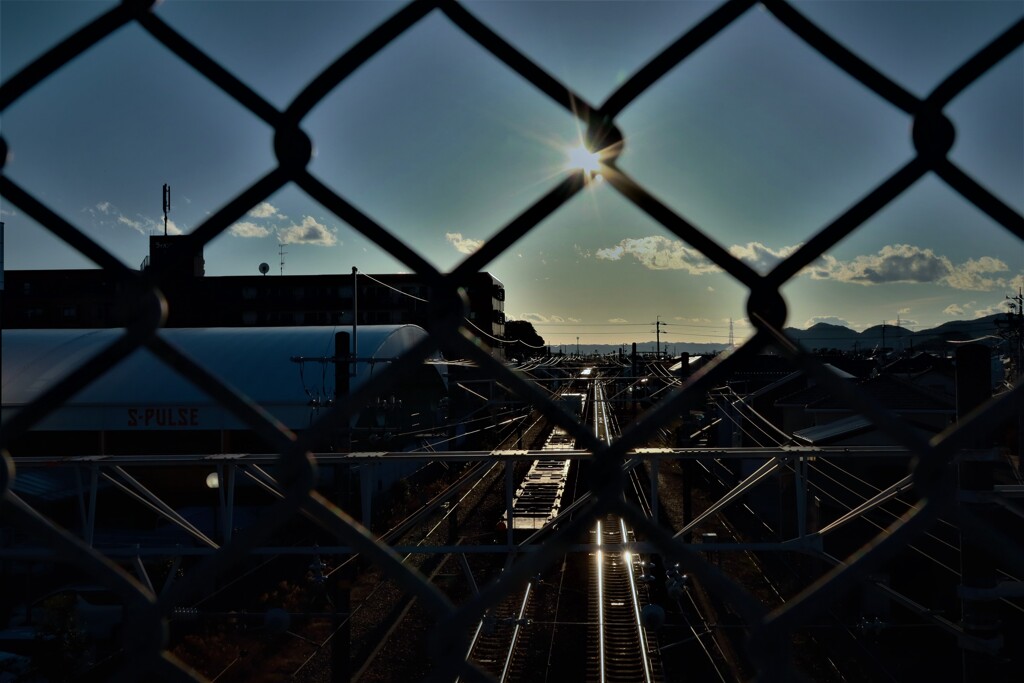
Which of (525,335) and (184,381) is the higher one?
(525,335)

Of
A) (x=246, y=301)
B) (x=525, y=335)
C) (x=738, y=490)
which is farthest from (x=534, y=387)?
(x=525, y=335)

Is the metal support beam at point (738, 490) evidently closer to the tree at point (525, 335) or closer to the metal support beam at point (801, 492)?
the metal support beam at point (801, 492)

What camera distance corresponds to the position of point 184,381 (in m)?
12.3

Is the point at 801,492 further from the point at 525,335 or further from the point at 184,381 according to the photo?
the point at 525,335

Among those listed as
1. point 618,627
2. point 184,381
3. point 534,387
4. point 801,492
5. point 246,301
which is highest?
point 246,301

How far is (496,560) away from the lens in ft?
37.5

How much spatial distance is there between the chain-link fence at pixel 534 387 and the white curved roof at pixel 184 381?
37.6 ft

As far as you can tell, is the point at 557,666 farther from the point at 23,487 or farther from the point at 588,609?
the point at 23,487

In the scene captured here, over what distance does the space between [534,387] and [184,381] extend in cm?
1301

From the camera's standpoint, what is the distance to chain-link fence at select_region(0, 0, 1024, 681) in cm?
60

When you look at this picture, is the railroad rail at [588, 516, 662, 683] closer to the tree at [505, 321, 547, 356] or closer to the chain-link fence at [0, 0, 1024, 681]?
the chain-link fence at [0, 0, 1024, 681]

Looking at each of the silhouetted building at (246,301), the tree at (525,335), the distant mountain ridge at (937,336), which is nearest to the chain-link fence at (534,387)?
the distant mountain ridge at (937,336)

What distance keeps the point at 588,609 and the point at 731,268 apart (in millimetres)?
9774

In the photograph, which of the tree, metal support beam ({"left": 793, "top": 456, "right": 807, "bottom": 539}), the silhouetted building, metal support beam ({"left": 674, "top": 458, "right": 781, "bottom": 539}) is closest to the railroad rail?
metal support beam ({"left": 674, "top": 458, "right": 781, "bottom": 539})
